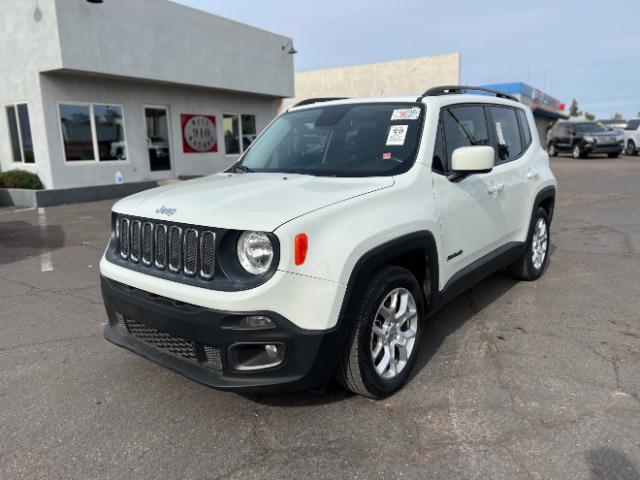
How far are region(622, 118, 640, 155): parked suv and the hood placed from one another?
27.9m

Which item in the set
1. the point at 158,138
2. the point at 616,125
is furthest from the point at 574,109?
the point at 158,138

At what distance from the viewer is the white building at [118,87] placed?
1233cm

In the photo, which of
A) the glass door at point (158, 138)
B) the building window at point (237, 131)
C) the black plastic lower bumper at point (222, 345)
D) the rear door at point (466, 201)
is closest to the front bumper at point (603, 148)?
the building window at point (237, 131)

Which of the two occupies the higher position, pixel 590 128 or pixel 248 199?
pixel 590 128

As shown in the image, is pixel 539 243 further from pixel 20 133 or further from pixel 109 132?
pixel 20 133

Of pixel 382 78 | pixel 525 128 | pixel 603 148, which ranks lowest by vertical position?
pixel 603 148

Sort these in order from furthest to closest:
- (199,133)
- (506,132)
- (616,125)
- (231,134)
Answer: (616,125)
(231,134)
(199,133)
(506,132)

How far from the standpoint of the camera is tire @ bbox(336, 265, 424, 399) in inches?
111

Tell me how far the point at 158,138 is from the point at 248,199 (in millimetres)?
13820

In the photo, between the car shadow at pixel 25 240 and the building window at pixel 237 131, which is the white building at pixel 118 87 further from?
the car shadow at pixel 25 240

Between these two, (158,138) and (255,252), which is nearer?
(255,252)

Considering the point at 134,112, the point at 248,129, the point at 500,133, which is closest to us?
the point at 500,133

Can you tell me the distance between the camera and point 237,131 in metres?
18.4

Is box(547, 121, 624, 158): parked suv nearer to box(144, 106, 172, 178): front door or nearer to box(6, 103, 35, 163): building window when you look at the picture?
box(144, 106, 172, 178): front door
